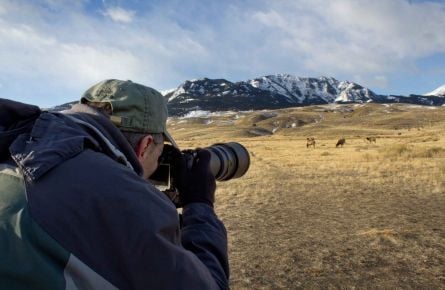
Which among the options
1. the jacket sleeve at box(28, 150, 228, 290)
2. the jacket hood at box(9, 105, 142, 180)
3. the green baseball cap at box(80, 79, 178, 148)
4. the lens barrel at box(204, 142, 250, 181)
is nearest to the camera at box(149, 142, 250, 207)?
the lens barrel at box(204, 142, 250, 181)

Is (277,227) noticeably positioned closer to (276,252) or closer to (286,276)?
(276,252)

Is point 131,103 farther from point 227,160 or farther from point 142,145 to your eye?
Answer: point 227,160

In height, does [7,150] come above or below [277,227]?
above

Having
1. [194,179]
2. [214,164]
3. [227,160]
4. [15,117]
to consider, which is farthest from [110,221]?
[227,160]

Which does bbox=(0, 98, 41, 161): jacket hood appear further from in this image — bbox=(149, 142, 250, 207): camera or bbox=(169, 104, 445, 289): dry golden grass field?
bbox=(169, 104, 445, 289): dry golden grass field

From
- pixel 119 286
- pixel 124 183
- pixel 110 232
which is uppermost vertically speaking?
pixel 124 183

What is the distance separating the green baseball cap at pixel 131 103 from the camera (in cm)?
206

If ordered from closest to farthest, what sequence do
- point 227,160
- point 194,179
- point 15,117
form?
point 15,117
point 194,179
point 227,160

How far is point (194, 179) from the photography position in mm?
2289

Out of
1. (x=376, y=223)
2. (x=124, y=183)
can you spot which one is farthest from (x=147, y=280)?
(x=376, y=223)

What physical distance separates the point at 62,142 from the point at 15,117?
240 millimetres

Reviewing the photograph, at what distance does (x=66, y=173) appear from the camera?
1.39 meters

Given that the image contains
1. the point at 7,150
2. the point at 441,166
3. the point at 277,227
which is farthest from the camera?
the point at 441,166

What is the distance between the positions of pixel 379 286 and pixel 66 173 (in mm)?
5342
